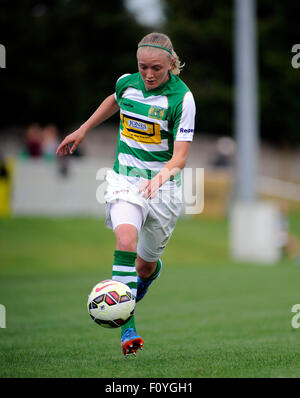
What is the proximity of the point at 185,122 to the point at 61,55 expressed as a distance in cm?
2665

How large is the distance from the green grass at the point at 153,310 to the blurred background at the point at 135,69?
6988 mm

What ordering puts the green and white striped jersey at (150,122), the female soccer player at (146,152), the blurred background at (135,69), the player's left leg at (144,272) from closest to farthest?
the female soccer player at (146,152), the green and white striped jersey at (150,122), the player's left leg at (144,272), the blurred background at (135,69)

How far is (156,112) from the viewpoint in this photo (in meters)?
5.72

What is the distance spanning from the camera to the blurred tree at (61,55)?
29.4m

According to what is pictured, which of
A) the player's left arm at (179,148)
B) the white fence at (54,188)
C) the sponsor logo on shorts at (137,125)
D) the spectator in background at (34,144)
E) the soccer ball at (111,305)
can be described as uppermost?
the spectator in background at (34,144)

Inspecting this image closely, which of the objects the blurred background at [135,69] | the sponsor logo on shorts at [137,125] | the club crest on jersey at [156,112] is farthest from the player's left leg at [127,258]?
the blurred background at [135,69]

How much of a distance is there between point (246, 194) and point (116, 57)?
58.2 feet

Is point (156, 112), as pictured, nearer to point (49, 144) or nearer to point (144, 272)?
point (144, 272)

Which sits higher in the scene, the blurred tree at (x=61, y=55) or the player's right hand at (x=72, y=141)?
the blurred tree at (x=61, y=55)

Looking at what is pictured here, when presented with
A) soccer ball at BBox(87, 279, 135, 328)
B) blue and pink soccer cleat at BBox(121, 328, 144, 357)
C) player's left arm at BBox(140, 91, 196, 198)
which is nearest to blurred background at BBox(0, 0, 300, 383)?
blue and pink soccer cleat at BBox(121, 328, 144, 357)

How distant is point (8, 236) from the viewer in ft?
55.4

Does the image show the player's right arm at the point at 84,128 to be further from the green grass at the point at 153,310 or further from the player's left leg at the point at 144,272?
the green grass at the point at 153,310

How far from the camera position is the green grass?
519 centimetres

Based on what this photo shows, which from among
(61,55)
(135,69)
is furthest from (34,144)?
(135,69)
